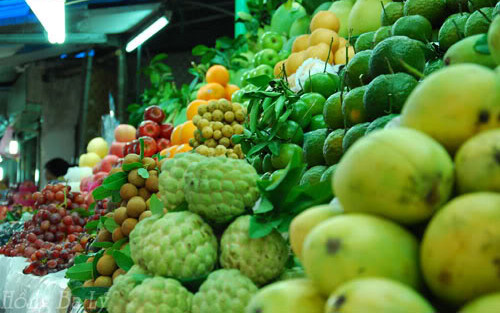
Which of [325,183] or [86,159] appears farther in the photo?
[86,159]

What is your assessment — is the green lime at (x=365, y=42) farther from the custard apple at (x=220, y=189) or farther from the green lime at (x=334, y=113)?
the custard apple at (x=220, y=189)

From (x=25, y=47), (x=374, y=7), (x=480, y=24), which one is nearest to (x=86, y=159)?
(x=25, y=47)

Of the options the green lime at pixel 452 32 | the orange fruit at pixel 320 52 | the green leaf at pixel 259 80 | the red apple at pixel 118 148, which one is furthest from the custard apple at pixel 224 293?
the red apple at pixel 118 148

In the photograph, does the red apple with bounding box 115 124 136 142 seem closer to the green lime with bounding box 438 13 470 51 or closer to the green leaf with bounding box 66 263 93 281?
the green leaf with bounding box 66 263 93 281

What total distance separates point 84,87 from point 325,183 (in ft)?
27.5

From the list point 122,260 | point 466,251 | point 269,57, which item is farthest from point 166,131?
point 466,251

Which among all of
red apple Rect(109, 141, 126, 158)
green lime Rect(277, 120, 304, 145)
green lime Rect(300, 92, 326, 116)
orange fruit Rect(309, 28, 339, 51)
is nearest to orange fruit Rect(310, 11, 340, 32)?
orange fruit Rect(309, 28, 339, 51)

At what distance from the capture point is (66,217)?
12.9 ft

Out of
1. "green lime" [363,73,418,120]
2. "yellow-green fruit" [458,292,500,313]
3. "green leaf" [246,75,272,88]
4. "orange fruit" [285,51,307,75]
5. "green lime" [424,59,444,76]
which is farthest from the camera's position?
"orange fruit" [285,51,307,75]

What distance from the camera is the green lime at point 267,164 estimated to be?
240 cm

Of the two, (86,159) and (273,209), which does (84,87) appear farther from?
(273,209)

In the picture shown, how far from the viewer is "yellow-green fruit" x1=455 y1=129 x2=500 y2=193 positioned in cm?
85

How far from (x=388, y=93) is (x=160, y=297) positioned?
1.03 metres

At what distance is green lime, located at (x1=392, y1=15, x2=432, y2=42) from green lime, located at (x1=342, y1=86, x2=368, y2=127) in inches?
14.7
